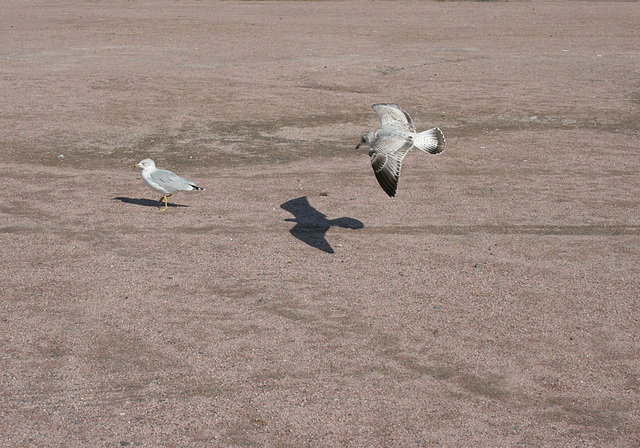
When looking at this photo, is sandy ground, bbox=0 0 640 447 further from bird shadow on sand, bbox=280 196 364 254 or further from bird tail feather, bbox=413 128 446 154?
bird tail feather, bbox=413 128 446 154

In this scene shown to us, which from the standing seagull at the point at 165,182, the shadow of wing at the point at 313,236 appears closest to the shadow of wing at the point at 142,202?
the standing seagull at the point at 165,182

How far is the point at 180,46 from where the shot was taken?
22.2 metres

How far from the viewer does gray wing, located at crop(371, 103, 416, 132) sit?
9.07m

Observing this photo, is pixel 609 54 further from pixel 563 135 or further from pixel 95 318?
pixel 95 318

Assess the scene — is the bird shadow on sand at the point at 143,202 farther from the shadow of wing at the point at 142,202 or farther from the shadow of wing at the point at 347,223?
the shadow of wing at the point at 347,223

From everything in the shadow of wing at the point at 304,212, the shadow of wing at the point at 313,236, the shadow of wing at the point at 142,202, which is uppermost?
the shadow of wing at the point at 304,212

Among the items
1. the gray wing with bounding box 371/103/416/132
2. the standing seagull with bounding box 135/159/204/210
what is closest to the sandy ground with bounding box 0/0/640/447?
the standing seagull with bounding box 135/159/204/210

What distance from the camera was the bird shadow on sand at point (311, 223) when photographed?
825 cm

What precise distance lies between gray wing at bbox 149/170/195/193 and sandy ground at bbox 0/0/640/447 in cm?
35

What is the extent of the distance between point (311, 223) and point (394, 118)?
1780 mm

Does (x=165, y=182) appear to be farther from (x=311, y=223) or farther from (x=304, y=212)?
(x=311, y=223)

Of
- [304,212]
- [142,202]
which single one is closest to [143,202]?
[142,202]

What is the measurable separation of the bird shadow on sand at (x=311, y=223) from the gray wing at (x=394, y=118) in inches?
50.7

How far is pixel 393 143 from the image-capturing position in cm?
837
